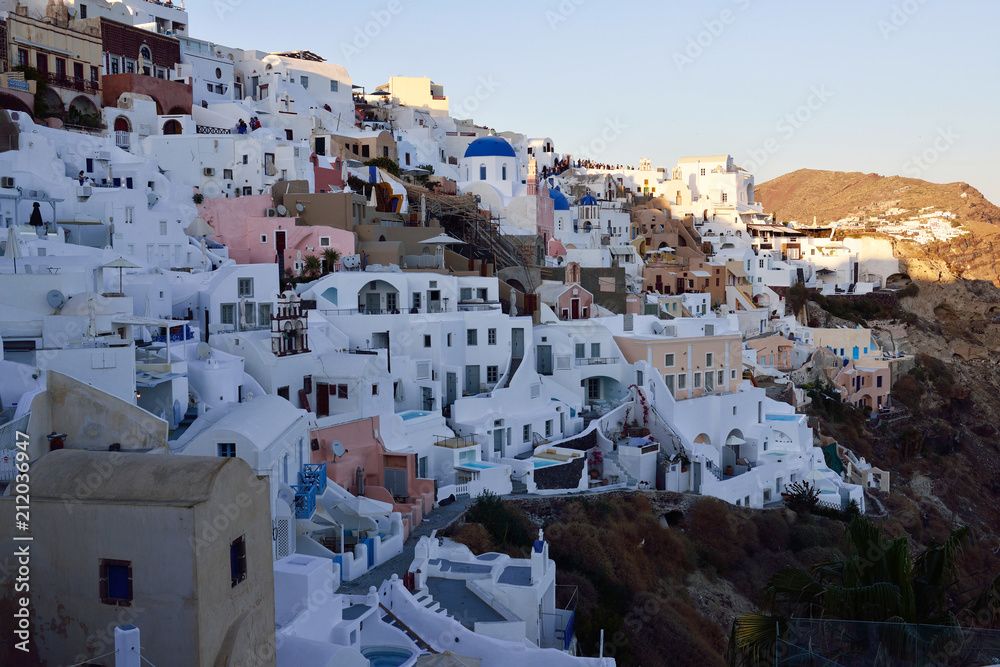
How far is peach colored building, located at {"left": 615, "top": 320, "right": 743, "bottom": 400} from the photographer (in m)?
34.8

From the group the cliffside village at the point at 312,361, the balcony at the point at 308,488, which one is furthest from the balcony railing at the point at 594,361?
the balcony at the point at 308,488

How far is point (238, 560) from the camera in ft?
34.6

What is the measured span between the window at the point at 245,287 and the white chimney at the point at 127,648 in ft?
69.0

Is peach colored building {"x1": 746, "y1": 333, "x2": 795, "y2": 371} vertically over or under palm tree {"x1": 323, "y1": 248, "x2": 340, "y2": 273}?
under

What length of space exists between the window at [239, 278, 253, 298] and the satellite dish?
854cm

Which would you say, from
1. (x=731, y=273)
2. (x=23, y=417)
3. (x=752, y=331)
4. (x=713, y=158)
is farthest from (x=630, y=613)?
(x=713, y=158)

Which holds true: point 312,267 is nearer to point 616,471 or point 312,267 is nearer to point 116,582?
point 616,471

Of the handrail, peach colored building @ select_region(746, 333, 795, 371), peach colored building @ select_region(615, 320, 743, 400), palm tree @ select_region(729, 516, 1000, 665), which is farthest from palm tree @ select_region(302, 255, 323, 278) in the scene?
palm tree @ select_region(729, 516, 1000, 665)

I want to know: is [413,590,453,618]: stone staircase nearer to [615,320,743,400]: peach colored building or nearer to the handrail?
the handrail

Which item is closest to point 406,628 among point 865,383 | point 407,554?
point 407,554

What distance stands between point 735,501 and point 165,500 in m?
25.5

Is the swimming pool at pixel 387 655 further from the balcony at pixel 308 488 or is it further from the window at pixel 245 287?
the window at pixel 245 287

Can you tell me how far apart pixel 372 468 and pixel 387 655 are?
10.3 meters

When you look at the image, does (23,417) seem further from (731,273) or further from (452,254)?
(731,273)
